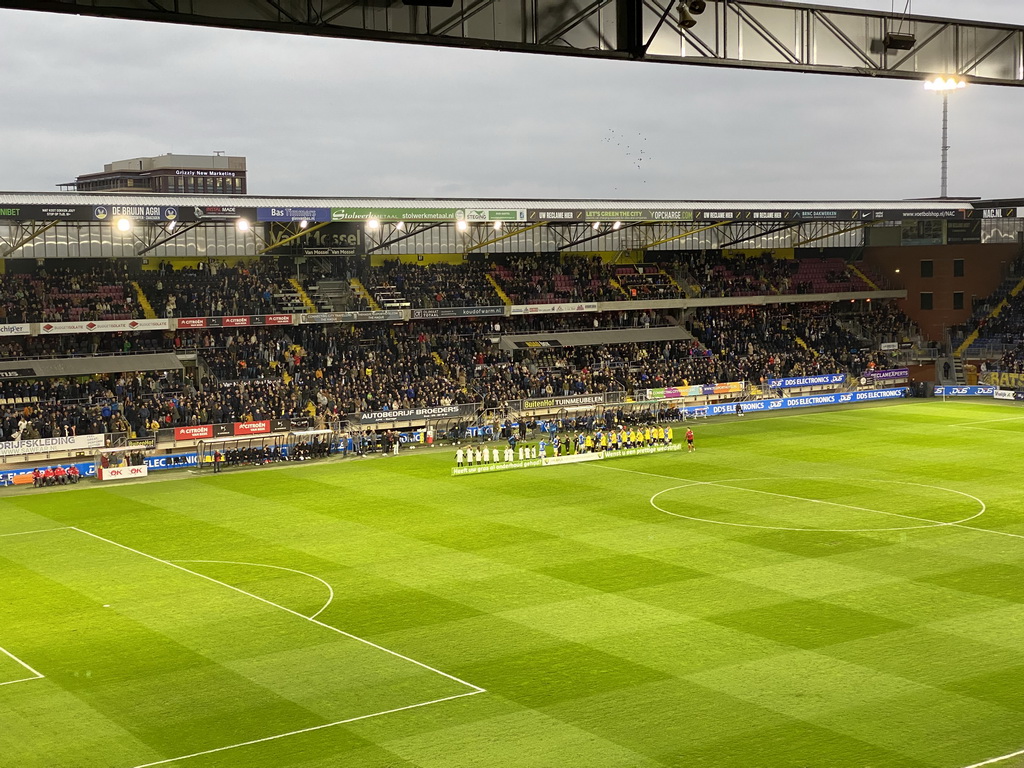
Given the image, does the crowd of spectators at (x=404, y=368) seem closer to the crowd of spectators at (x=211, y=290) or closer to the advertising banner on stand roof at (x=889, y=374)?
the advertising banner on stand roof at (x=889, y=374)

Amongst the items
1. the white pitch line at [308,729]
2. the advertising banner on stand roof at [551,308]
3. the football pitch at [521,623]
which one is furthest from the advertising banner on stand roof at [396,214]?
the white pitch line at [308,729]

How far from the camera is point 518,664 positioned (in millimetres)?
20891

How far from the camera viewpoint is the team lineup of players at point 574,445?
143 ft

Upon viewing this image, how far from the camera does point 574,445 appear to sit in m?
46.4

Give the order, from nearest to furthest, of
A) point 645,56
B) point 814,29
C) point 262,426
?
point 645,56
point 814,29
point 262,426

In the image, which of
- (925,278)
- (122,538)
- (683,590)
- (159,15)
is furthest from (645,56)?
(925,278)

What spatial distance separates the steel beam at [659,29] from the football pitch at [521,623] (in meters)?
9.78

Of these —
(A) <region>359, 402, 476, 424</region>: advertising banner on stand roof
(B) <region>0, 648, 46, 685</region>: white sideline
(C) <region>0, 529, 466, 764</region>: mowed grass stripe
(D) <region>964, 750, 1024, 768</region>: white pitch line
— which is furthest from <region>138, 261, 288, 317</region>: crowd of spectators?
(D) <region>964, 750, 1024, 768</region>: white pitch line

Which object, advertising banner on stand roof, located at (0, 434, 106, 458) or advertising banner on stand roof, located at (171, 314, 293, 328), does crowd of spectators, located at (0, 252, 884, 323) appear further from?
advertising banner on stand roof, located at (0, 434, 106, 458)

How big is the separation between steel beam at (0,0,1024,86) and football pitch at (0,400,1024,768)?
9781 mm

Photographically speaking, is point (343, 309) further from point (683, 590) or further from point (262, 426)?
point (683, 590)

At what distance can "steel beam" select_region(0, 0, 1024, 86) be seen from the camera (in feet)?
45.3

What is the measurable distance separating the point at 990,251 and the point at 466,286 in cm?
3277

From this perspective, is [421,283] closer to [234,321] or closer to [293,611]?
[234,321]
